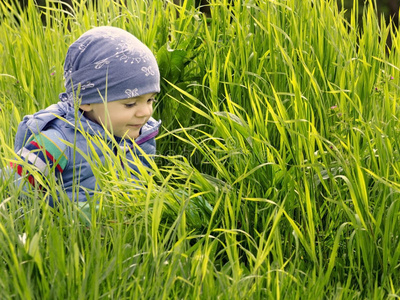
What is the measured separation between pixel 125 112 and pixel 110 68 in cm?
17

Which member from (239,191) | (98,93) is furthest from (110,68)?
(239,191)

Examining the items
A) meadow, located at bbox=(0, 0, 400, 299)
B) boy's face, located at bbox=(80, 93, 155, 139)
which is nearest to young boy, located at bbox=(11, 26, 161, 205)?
boy's face, located at bbox=(80, 93, 155, 139)

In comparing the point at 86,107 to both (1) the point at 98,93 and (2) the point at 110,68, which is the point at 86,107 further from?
(2) the point at 110,68

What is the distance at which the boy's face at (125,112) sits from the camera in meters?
2.16

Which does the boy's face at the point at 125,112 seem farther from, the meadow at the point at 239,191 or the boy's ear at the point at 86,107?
the meadow at the point at 239,191

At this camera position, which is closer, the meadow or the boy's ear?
the meadow

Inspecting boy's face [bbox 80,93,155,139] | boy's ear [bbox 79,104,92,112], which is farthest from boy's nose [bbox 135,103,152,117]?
boy's ear [bbox 79,104,92,112]

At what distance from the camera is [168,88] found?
248cm

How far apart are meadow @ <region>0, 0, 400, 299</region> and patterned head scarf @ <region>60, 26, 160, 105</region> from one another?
0.81 ft

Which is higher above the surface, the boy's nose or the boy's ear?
the boy's ear

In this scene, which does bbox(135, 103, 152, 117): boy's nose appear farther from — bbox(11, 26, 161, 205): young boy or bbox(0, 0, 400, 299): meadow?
bbox(0, 0, 400, 299): meadow

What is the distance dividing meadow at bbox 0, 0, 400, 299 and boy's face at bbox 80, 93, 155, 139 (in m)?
0.18

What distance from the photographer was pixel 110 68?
6.97 feet

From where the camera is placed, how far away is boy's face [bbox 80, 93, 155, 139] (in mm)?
2162
